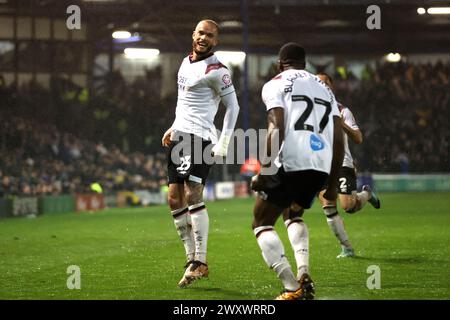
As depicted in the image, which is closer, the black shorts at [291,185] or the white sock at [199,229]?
the black shorts at [291,185]

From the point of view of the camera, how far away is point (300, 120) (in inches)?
286

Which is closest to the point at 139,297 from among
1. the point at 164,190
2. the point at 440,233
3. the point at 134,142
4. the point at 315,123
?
the point at 315,123

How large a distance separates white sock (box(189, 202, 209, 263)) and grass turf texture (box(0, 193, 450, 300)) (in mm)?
305

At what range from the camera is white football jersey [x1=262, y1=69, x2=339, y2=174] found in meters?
7.26

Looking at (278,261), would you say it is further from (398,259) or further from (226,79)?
(398,259)

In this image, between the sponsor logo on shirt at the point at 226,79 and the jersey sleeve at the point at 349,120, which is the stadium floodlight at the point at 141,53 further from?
the sponsor logo on shirt at the point at 226,79

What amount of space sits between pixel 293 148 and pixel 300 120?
0.24 m

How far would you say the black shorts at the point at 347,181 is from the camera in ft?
39.3

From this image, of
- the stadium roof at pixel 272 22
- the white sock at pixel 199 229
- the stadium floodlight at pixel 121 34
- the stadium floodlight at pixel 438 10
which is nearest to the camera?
the white sock at pixel 199 229

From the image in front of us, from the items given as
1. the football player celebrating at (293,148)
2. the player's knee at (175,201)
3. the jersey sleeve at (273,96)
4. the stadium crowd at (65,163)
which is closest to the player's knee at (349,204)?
the player's knee at (175,201)

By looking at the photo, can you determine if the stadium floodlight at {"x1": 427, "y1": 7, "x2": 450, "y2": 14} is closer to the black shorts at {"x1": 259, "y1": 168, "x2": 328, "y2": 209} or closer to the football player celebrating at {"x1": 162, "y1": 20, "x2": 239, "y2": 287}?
the football player celebrating at {"x1": 162, "y1": 20, "x2": 239, "y2": 287}

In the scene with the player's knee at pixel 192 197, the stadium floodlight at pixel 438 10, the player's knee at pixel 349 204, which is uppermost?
the stadium floodlight at pixel 438 10

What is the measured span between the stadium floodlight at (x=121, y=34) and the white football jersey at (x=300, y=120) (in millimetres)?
26658

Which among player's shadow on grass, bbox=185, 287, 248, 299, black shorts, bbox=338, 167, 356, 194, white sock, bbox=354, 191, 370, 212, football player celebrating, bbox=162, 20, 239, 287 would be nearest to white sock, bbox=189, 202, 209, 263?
football player celebrating, bbox=162, 20, 239, 287
